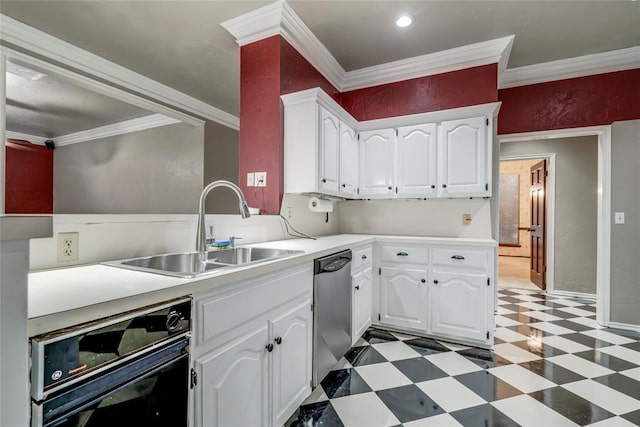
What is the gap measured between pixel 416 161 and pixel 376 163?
41 cm

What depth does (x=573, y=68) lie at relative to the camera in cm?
303

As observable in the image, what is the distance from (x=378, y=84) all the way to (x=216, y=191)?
2.13 meters

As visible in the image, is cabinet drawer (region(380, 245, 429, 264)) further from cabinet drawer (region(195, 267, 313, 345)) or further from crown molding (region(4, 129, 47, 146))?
crown molding (region(4, 129, 47, 146))

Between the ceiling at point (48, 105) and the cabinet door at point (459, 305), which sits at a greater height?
the ceiling at point (48, 105)

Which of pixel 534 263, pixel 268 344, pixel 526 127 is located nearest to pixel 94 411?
pixel 268 344

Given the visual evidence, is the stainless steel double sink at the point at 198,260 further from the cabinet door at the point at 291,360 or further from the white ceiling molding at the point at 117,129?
the white ceiling molding at the point at 117,129

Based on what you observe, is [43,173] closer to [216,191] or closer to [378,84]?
[216,191]

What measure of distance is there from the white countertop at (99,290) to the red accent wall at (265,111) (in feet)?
4.22

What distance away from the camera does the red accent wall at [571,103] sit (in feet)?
9.53

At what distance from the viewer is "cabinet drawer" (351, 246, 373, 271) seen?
2.33 m

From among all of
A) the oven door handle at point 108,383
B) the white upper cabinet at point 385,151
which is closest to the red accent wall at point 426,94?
the white upper cabinet at point 385,151

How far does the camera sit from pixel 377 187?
313cm

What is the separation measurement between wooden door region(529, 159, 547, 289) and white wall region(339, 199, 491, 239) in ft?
6.91

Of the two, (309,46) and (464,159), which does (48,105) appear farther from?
(464,159)
